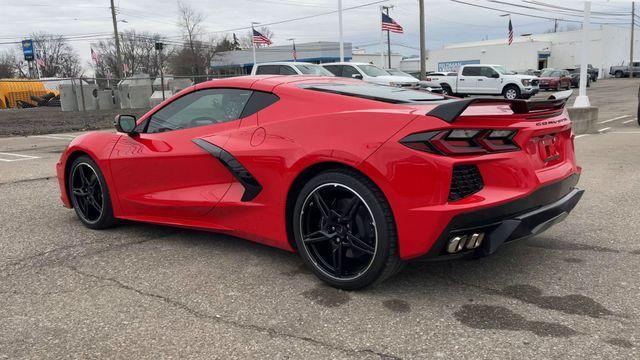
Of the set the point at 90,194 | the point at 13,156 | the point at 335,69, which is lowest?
the point at 13,156

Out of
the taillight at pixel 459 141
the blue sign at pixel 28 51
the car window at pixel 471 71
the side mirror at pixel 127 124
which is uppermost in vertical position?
the blue sign at pixel 28 51

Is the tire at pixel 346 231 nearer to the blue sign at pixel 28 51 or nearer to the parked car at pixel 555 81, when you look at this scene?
the parked car at pixel 555 81

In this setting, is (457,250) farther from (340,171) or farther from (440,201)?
(340,171)

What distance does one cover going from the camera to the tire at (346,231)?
306 cm

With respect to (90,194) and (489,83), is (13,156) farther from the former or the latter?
(489,83)

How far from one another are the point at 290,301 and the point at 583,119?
10.9m

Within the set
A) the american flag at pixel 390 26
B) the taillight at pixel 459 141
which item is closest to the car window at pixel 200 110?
the taillight at pixel 459 141

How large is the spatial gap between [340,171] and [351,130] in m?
0.26

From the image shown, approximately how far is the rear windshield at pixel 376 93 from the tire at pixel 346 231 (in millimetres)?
621

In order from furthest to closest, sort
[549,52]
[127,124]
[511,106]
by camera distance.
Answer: [549,52] < [127,124] < [511,106]

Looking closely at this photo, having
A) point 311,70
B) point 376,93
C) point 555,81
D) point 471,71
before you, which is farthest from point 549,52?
point 376,93

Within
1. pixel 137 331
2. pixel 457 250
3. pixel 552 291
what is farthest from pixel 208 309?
pixel 552 291

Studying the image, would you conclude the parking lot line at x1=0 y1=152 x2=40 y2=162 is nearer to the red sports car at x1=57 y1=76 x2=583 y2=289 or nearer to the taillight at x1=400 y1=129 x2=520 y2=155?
the red sports car at x1=57 y1=76 x2=583 y2=289

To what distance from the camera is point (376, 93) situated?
144 inches
